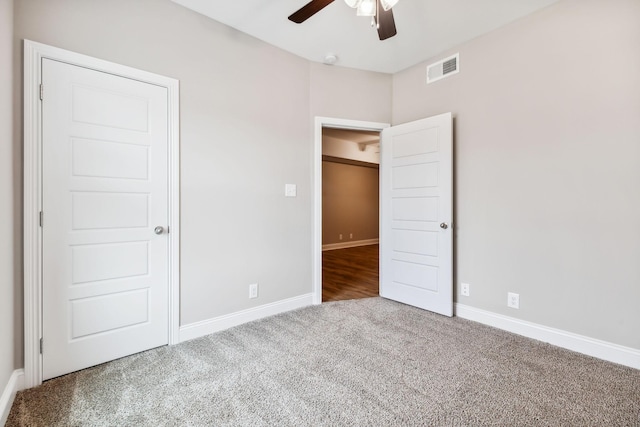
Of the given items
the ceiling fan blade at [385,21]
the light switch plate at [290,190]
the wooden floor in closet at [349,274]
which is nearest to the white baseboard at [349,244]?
the wooden floor in closet at [349,274]

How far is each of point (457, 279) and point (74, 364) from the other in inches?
125

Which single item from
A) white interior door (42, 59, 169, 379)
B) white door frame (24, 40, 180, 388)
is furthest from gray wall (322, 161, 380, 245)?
white door frame (24, 40, 180, 388)

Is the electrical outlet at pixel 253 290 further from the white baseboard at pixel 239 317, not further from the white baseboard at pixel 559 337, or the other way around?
the white baseboard at pixel 559 337

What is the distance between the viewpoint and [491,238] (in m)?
2.68

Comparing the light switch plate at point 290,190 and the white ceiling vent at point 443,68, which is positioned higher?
the white ceiling vent at point 443,68

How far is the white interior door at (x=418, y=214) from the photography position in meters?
2.86

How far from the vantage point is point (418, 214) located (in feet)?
10.2

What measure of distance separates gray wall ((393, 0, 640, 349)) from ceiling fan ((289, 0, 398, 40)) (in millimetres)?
1362

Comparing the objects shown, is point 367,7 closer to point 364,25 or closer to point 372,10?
point 372,10

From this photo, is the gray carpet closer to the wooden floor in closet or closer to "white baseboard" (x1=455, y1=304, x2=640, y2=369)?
"white baseboard" (x1=455, y1=304, x2=640, y2=369)

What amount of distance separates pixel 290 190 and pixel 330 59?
1446 mm

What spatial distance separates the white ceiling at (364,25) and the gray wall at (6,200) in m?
1.15

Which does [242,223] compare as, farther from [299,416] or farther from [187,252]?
[299,416]

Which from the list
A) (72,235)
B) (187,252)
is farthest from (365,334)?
(72,235)
